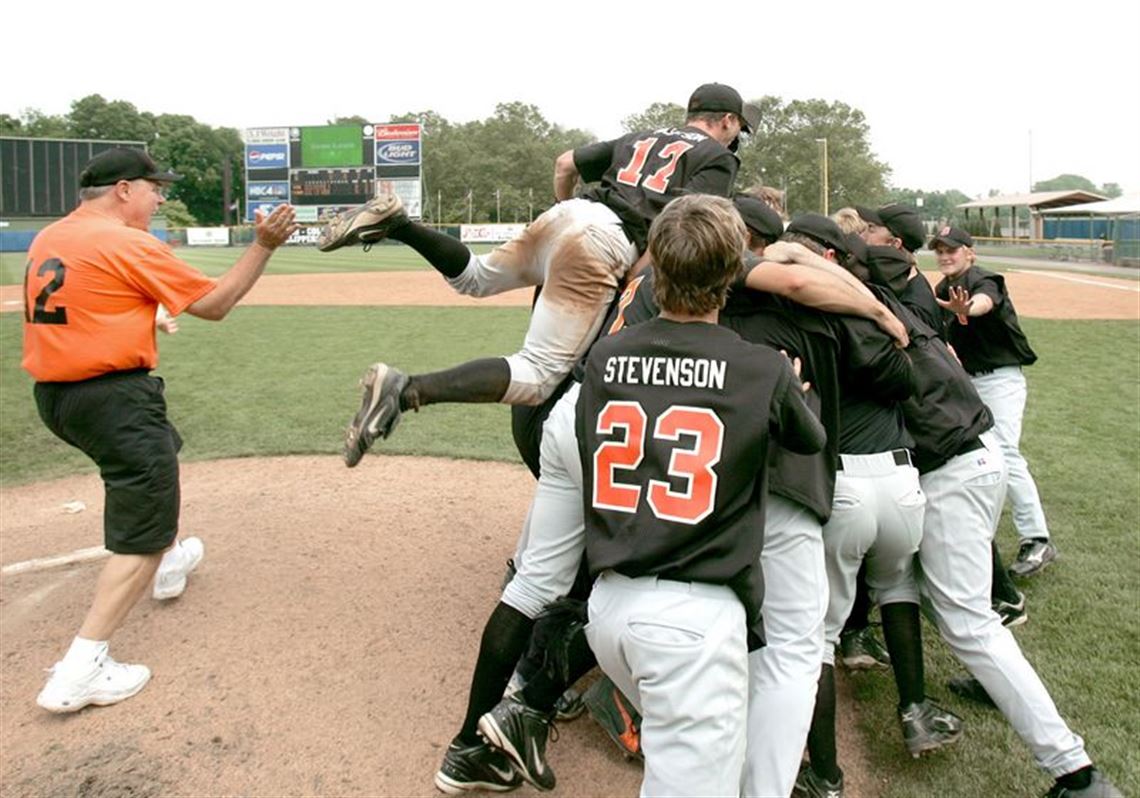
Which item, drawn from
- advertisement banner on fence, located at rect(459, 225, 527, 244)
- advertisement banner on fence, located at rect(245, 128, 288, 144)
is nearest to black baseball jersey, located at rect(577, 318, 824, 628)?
advertisement banner on fence, located at rect(245, 128, 288, 144)

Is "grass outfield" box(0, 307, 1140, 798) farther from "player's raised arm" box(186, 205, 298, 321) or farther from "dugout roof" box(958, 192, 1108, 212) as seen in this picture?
"dugout roof" box(958, 192, 1108, 212)

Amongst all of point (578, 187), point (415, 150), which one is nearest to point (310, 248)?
point (415, 150)

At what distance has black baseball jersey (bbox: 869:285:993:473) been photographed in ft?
11.3

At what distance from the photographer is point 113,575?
3809mm

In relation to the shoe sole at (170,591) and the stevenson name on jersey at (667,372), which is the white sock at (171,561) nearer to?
the shoe sole at (170,591)

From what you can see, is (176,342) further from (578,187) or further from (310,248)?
(310,248)

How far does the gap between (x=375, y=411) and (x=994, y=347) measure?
157 inches

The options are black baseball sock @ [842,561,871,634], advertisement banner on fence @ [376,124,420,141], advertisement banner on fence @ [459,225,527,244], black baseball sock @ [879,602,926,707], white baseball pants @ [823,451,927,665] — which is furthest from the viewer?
advertisement banner on fence @ [459,225,527,244]

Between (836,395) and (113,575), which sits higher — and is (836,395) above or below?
above

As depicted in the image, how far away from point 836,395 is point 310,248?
4990 centimetres

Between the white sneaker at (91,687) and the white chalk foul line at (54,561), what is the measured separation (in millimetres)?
1566

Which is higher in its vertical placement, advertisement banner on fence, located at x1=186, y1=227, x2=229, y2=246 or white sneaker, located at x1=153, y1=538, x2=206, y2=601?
advertisement banner on fence, located at x1=186, y1=227, x2=229, y2=246

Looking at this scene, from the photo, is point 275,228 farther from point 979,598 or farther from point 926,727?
point 926,727

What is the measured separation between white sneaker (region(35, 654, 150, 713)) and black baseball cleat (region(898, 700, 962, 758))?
2.98 m
